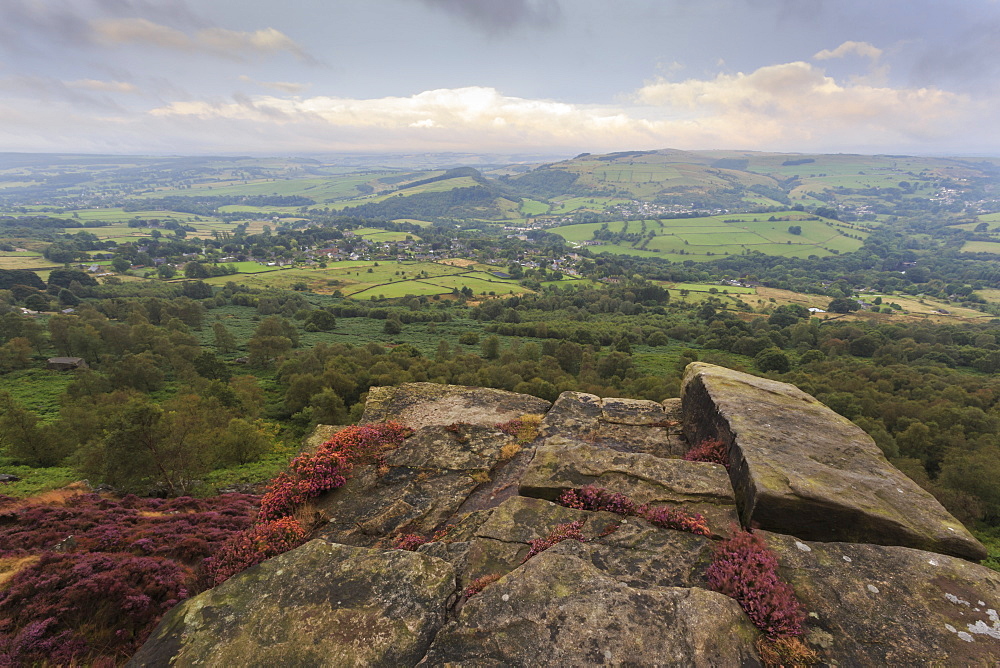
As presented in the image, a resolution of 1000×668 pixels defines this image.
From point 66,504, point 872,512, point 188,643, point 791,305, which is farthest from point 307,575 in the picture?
point 791,305

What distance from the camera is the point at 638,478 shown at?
955cm

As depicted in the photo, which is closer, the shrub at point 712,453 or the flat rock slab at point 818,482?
the flat rock slab at point 818,482

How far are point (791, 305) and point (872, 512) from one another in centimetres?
17335

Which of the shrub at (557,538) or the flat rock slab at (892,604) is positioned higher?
the flat rock slab at (892,604)

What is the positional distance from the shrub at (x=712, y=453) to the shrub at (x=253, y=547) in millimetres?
10024

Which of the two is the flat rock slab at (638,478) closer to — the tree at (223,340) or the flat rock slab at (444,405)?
the flat rock slab at (444,405)

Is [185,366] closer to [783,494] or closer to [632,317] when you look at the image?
[783,494]

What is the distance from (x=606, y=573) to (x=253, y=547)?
6.83 m

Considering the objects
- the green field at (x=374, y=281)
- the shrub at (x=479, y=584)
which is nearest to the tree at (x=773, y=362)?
the shrub at (x=479, y=584)

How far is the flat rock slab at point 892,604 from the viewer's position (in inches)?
213

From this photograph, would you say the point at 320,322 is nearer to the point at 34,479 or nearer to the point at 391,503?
the point at 34,479

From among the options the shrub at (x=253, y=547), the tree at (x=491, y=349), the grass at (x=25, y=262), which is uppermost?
the shrub at (x=253, y=547)

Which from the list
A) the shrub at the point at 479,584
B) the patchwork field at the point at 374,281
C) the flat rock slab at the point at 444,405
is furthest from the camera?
the patchwork field at the point at 374,281

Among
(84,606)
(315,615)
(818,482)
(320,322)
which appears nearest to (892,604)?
(818,482)
